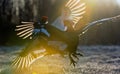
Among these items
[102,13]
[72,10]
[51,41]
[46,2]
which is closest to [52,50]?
[51,41]

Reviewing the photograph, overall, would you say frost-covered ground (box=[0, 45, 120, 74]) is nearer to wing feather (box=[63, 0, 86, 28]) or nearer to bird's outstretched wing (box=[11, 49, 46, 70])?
bird's outstretched wing (box=[11, 49, 46, 70])

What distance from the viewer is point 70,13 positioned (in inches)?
328

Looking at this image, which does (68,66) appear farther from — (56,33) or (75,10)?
(56,33)

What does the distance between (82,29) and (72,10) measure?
0.39m

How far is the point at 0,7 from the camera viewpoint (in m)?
30.9

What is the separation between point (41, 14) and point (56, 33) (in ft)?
71.3

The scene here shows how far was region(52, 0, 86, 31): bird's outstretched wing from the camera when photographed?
8.27 metres

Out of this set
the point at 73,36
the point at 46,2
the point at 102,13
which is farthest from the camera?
the point at 46,2

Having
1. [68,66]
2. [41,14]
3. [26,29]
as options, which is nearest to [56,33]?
[26,29]

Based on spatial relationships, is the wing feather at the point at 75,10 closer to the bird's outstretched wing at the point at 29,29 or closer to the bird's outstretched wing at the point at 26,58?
the bird's outstretched wing at the point at 29,29

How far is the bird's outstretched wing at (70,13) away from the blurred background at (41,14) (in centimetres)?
1926

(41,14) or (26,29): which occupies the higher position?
(26,29)

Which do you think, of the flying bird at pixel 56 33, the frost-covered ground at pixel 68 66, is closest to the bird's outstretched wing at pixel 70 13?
the flying bird at pixel 56 33

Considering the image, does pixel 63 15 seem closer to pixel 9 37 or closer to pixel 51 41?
pixel 51 41
